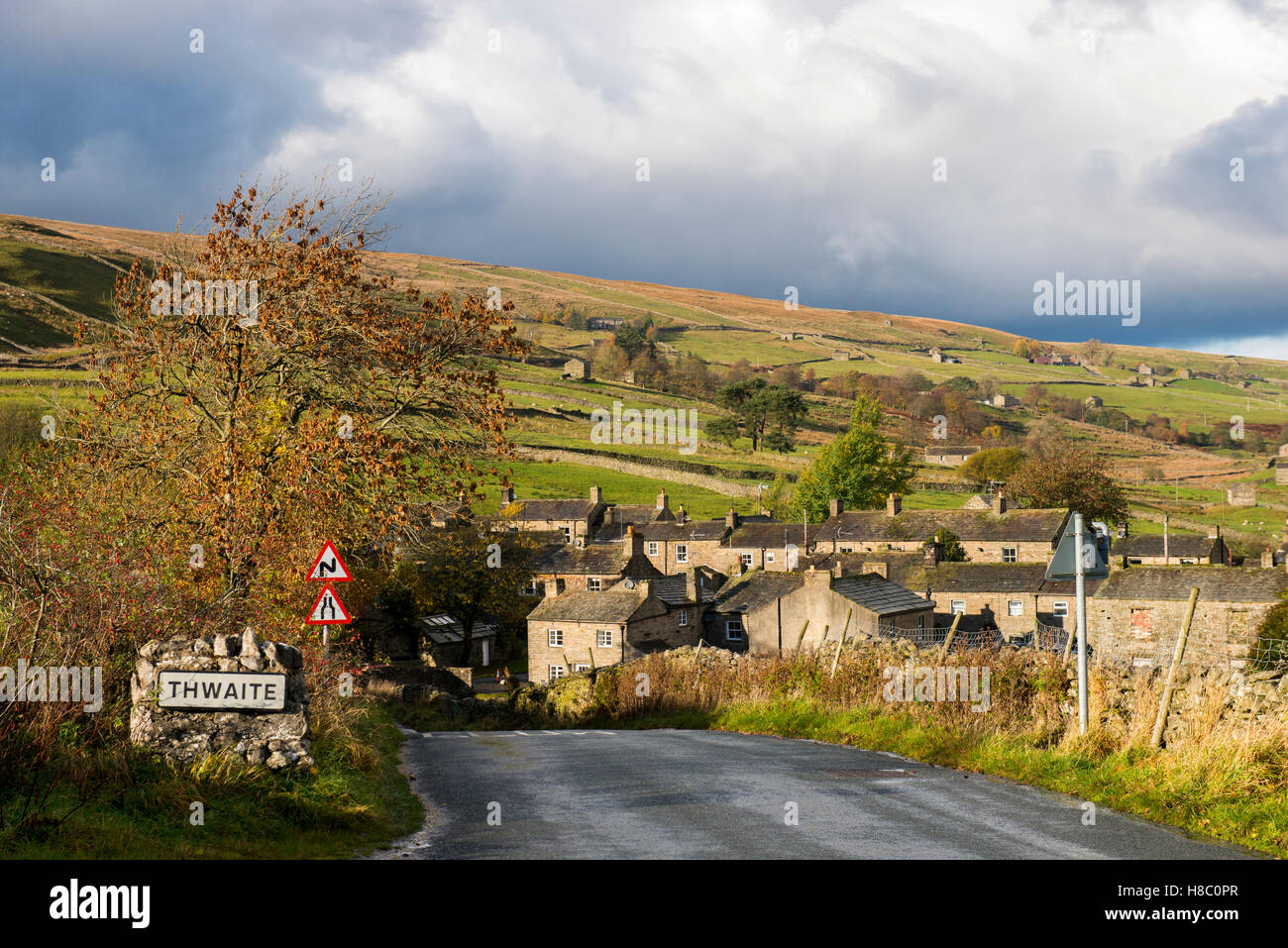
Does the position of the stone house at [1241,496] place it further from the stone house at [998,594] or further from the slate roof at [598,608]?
the slate roof at [598,608]

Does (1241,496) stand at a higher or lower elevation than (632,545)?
higher

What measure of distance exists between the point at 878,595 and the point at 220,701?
130 feet

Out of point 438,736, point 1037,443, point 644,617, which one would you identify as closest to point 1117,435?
point 1037,443

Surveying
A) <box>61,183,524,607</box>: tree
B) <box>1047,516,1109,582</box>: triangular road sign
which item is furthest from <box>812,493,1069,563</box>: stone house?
<box>1047,516,1109,582</box>: triangular road sign

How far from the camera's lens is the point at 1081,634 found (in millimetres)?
12992

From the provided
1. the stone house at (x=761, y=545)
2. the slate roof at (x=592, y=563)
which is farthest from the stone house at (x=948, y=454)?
the slate roof at (x=592, y=563)

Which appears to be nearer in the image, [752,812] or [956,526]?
[752,812]

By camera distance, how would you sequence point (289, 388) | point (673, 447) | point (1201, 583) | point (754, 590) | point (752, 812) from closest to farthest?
point (752, 812)
point (289, 388)
point (1201, 583)
point (754, 590)
point (673, 447)

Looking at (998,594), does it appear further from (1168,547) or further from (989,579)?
(1168,547)

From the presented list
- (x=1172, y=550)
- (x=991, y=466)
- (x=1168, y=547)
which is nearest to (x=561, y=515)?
(x=1168, y=547)

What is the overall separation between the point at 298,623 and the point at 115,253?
677 feet

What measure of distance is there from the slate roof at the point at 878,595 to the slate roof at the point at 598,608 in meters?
10.2

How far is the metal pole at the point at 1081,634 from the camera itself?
1297cm
